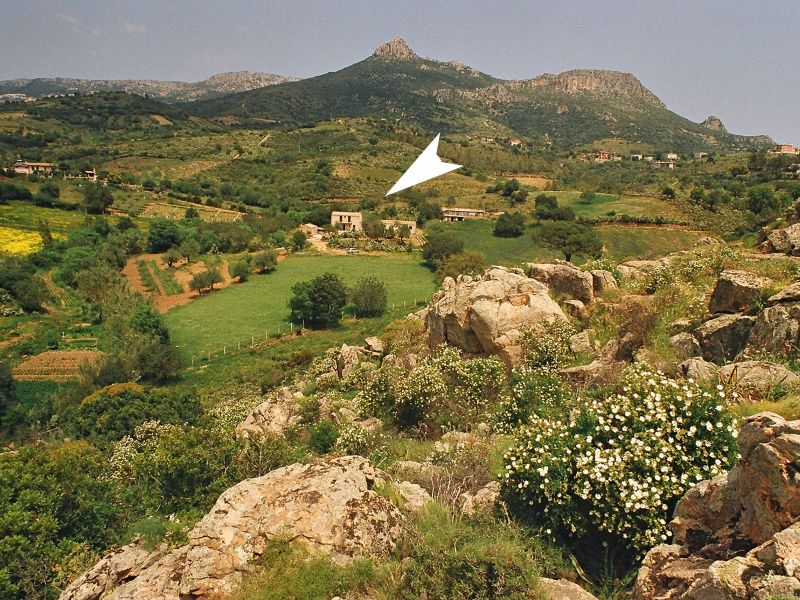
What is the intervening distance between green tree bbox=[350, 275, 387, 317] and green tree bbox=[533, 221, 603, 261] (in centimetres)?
1890

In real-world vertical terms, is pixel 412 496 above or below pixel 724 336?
below

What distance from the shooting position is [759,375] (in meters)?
7.27

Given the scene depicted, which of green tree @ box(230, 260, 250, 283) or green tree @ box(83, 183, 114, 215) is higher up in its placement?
green tree @ box(83, 183, 114, 215)

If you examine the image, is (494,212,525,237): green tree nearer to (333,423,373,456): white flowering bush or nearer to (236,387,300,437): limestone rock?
(236,387,300,437): limestone rock

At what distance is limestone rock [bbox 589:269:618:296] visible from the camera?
16.7 meters

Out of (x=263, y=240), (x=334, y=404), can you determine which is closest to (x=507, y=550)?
(x=334, y=404)

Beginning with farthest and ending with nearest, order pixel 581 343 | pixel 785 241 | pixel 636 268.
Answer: pixel 636 268 < pixel 785 241 < pixel 581 343

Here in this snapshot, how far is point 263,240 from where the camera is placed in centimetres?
7188

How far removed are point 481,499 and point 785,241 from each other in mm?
13028

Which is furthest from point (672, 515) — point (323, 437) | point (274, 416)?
point (274, 416)

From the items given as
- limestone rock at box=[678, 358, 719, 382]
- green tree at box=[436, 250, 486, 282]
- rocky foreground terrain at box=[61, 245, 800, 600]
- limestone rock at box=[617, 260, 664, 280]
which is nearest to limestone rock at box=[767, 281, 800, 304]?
rocky foreground terrain at box=[61, 245, 800, 600]

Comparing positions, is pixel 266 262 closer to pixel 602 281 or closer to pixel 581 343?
pixel 602 281

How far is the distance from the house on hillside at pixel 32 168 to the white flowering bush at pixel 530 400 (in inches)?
4430

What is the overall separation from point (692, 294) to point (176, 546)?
492 inches
